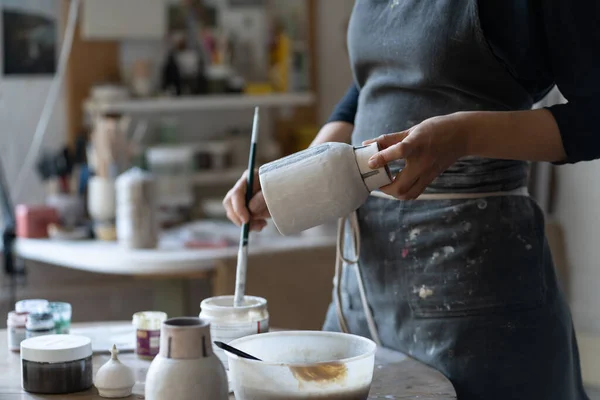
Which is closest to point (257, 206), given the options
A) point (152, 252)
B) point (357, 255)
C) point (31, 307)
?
point (357, 255)

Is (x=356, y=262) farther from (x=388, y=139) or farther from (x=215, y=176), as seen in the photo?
(x=215, y=176)

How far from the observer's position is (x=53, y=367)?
1141 millimetres

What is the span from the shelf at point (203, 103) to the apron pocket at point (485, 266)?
2.24m

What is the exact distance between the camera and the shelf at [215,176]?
3506 millimetres

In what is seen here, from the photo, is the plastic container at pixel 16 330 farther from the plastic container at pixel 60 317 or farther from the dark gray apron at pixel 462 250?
the dark gray apron at pixel 462 250

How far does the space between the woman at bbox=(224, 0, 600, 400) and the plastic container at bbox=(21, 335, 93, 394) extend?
32cm

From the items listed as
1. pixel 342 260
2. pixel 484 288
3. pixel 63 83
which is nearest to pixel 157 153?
pixel 63 83

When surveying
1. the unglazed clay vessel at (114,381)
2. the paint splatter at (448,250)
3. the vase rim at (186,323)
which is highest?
the paint splatter at (448,250)

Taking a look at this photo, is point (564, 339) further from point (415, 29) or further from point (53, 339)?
point (53, 339)

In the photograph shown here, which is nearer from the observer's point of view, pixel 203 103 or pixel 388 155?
pixel 388 155

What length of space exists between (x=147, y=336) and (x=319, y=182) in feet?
1.31

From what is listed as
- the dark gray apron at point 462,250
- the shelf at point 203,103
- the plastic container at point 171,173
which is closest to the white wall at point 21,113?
the shelf at point 203,103

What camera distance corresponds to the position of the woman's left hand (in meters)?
1.07

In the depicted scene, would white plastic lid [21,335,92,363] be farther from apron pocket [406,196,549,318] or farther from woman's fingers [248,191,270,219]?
apron pocket [406,196,549,318]
